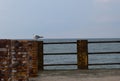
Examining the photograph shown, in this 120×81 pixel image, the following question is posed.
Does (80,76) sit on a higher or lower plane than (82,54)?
lower

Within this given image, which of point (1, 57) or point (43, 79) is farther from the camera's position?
point (43, 79)

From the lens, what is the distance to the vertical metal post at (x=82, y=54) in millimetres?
15594

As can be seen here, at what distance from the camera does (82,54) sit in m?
15.7

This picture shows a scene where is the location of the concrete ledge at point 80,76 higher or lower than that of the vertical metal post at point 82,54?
lower

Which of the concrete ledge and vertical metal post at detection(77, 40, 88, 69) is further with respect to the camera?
vertical metal post at detection(77, 40, 88, 69)

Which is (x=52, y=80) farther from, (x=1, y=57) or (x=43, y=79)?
(x=1, y=57)

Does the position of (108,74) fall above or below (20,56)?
below

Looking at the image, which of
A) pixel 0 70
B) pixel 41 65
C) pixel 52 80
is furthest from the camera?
pixel 41 65

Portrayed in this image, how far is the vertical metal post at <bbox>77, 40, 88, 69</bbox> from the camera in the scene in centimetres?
1559

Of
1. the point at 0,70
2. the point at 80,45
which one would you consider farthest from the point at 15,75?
Result: the point at 80,45

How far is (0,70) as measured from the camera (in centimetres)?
747

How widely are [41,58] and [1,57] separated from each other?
8.20 metres

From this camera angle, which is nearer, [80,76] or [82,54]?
[80,76]

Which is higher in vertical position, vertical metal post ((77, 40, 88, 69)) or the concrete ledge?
vertical metal post ((77, 40, 88, 69))
